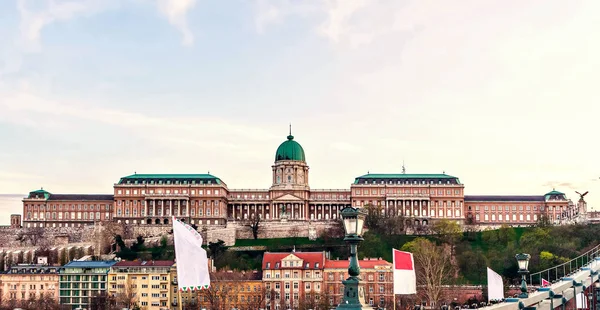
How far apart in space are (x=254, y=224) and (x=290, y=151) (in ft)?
76.4

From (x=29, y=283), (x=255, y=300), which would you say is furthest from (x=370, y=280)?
(x=29, y=283)

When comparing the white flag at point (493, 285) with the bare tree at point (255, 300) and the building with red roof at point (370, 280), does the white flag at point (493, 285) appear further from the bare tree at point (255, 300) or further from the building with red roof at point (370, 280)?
the building with red roof at point (370, 280)

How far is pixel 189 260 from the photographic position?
2583 centimetres

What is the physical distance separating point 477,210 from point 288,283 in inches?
2881

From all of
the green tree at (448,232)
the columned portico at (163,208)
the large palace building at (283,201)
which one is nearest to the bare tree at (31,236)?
the large palace building at (283,201)

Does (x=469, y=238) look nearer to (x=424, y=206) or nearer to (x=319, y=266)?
(x=424, y=206)

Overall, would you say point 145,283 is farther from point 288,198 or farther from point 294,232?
point 288,198

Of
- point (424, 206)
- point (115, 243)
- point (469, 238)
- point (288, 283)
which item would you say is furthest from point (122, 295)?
point (424, 206)

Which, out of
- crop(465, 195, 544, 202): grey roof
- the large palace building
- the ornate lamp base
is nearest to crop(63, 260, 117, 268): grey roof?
the large palace building

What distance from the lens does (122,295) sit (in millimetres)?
101500

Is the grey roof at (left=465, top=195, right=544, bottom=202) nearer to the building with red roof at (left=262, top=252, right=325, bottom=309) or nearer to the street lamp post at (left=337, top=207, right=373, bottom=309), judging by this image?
the building with red roof at (left=262, top=252, right=325, bottom=309)

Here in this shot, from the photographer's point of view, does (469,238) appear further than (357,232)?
Yes

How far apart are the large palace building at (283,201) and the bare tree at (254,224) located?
303 inches

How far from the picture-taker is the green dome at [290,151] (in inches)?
6634
